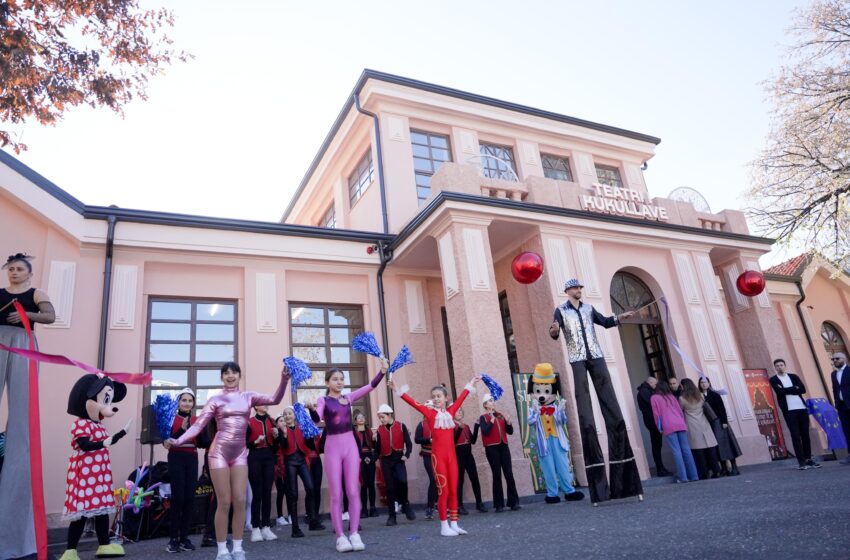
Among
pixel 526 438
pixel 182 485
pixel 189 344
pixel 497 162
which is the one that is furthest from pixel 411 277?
pixel 182 485

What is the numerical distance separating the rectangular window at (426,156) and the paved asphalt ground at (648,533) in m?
8.83

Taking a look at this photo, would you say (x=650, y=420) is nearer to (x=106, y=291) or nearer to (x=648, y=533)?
(x=648, y=533)

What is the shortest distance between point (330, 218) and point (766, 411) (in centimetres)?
1321

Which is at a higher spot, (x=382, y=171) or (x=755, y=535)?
(x=382, y=171)

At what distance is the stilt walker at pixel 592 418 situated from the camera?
6574 millimetres

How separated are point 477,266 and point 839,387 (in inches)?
260

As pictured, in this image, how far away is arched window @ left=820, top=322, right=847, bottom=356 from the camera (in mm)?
19906

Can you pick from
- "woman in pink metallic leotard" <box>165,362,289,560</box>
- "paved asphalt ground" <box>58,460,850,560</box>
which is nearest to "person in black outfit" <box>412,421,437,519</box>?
"paved asphalt ground" <box>58,460,850,560</box>

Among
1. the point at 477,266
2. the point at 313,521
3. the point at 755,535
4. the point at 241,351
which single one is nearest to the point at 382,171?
the point at 477,266

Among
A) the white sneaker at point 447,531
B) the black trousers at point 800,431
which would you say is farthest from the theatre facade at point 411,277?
the white sneaker at point 447,531

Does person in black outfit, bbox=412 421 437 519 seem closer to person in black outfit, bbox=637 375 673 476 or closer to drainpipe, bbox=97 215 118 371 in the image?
person in black outfit, bbox=637 375 673 476

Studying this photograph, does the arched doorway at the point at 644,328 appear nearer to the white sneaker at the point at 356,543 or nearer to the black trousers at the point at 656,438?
the black trousers at the point at 656,438

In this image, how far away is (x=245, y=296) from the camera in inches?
460

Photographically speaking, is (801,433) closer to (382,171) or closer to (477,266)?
(477,266)
